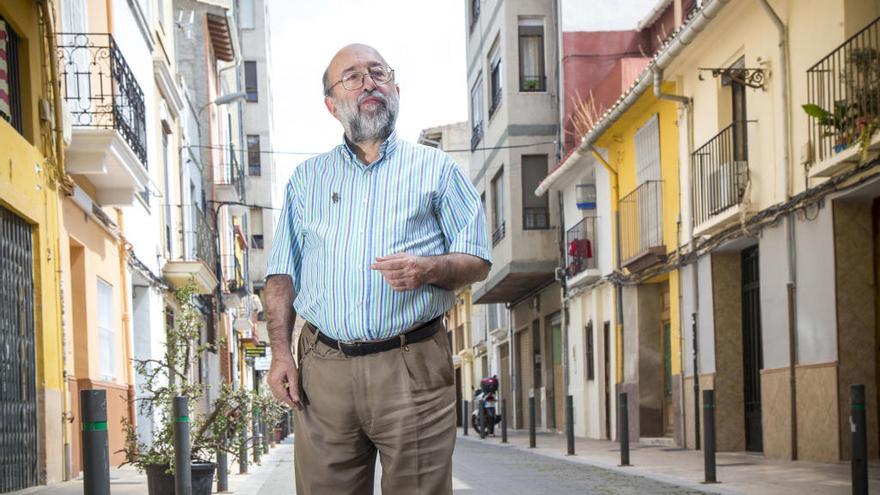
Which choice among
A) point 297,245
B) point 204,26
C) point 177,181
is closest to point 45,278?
point 297,245

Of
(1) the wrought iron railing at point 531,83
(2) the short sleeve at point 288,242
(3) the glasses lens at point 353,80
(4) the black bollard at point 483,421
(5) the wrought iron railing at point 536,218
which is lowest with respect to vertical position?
(4) the black bollard at point 483,421

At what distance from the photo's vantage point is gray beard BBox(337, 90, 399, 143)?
3.85m

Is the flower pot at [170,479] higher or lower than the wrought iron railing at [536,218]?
lower

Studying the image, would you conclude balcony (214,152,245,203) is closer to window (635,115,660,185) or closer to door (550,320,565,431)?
door (550,320,565,431)

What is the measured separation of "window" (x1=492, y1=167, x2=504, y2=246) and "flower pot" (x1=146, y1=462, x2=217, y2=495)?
22025 mm

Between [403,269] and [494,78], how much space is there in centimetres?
2888

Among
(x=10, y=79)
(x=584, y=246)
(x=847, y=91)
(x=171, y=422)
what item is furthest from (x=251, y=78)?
(x=171, y=422)

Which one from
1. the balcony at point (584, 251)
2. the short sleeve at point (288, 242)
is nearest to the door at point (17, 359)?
the short sleeve at point (288, 242)

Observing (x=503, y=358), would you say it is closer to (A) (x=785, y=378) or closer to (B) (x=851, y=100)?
(A) (x=785, y=378)

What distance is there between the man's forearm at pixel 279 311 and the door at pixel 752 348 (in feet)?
50.0

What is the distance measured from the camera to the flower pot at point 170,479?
29.8 ft

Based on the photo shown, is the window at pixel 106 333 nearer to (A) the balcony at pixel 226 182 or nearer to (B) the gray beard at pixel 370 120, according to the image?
(B) the gray beard at pixel 370 120

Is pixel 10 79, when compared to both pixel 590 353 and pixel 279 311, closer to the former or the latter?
pixel 279 311

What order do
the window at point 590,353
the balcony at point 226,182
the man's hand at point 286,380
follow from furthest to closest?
the balcony at point 226,182 < the window at point 590,353 < the man's hand at point 286,380
